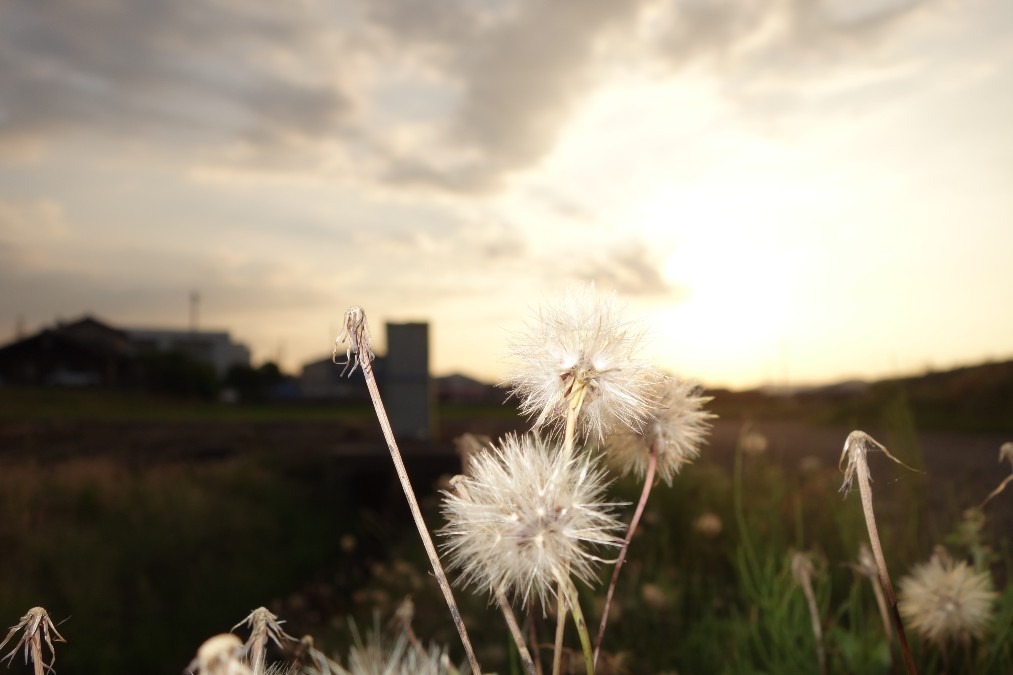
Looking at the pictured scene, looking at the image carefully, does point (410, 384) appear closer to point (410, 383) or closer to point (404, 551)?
point (410, 383)

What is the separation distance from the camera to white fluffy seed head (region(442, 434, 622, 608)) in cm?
79

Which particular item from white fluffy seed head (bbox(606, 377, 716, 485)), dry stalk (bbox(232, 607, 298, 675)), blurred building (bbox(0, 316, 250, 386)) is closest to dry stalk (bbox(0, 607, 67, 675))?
dry stalk (bbox(232, 607, 298, 675))

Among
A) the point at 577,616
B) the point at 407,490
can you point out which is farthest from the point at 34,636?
the point at 577,616

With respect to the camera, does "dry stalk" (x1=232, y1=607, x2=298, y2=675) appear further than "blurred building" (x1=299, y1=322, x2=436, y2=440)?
No

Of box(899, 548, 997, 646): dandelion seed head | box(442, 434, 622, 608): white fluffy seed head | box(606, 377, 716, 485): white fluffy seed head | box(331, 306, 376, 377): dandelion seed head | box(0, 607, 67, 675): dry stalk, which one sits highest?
box(331, 306, 376, 377): dandelion seed head

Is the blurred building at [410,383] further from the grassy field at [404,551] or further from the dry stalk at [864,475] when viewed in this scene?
the dry stalk at [864,475]

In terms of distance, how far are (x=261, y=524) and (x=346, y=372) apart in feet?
28.5

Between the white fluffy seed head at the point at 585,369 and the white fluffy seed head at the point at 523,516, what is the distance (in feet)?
0.16

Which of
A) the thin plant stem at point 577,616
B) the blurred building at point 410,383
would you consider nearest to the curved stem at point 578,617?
the thin plant stem at point 577,616

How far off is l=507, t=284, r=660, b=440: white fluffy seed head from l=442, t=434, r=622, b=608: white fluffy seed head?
0.05 m

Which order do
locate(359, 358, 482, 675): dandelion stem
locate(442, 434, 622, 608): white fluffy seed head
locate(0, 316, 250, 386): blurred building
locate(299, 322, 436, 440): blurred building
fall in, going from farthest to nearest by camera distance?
locate(0, 316, 250, 386): blurred building, locate(299, 322, 436, 440): blurred building, locate(442, 434, 622, 608): white fluffy seed head, locate(359, 358, 482, 675): dandelion stem

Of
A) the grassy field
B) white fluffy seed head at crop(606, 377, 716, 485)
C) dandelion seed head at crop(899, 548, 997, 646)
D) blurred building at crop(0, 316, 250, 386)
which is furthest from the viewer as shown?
blurred building at crop(0, 316, 250, 386)

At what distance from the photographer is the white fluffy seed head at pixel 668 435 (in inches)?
42.7

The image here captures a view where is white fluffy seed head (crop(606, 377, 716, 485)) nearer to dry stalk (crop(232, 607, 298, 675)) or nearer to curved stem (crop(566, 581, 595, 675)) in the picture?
curved stem (crop(566, 581, 595, 675))
